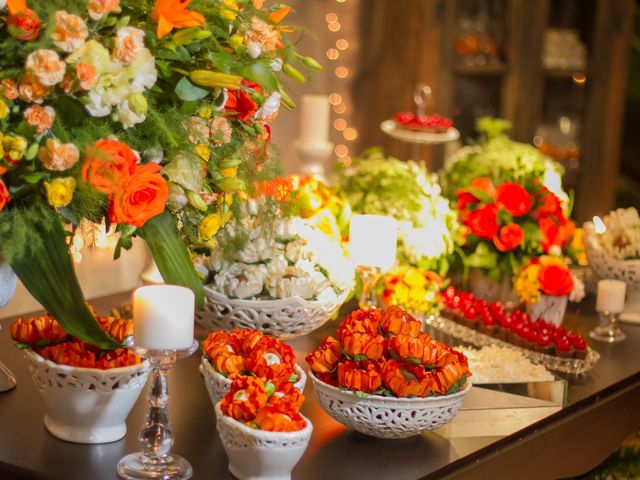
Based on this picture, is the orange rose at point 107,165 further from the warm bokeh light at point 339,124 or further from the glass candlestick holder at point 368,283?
the warm bokeh light at point 339,124

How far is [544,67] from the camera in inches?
174

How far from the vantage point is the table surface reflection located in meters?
1.30

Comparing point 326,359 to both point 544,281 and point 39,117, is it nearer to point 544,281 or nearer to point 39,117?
point 39,117

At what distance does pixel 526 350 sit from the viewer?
6.36 ft

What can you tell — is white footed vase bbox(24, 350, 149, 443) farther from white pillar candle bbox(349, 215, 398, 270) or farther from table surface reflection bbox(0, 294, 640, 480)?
white pillar candle bbox(349, 215, 398, 270)

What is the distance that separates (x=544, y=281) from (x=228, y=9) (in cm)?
101

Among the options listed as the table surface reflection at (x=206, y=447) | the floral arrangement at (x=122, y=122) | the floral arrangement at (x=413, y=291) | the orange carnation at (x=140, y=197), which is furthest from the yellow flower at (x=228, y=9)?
the floral arrangement at (x=413, y=291)

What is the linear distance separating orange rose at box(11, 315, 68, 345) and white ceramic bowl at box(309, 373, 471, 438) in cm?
35

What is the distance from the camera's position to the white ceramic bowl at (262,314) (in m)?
1.68

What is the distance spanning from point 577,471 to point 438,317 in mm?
428

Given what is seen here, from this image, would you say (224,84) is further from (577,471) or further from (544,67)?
(544,67)

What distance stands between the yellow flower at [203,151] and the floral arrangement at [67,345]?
0.24m

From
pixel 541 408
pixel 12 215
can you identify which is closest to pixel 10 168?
pixel 12 215

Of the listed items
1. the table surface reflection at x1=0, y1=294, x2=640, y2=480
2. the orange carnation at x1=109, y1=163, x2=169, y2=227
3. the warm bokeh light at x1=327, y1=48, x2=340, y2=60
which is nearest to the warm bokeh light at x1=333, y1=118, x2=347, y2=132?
the warm bokeh light at x1=327, y1=48, x2=340, y2=60
